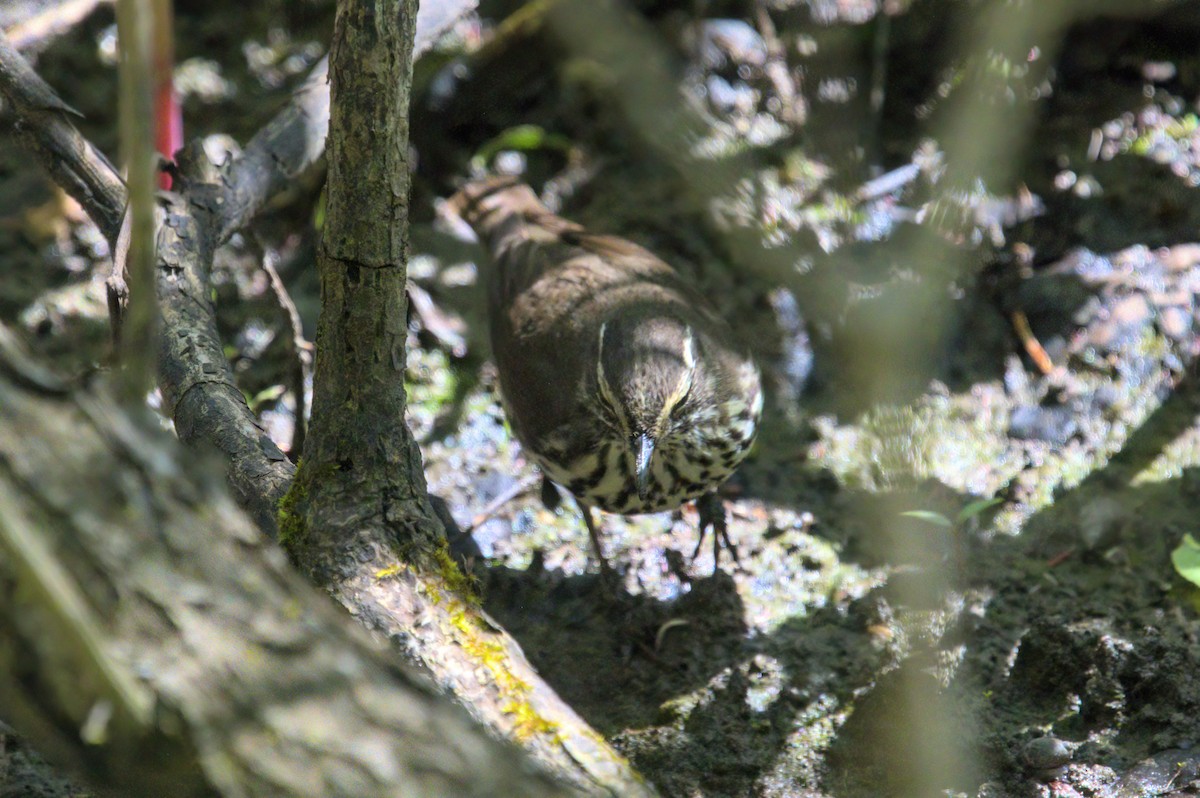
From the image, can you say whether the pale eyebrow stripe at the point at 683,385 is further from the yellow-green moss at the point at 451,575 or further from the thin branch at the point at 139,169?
the thin branch at the point at 139,169

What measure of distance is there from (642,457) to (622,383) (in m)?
0.26

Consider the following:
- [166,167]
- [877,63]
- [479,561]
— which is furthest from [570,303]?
[877,63]

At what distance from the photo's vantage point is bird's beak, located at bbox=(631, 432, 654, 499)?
351 centimetres

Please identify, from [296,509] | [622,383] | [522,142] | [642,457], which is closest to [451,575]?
[296,509]

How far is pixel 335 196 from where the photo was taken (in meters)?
2.43

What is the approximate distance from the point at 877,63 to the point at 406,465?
3812 mm

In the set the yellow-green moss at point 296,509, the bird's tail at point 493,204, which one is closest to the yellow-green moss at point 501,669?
the yellow-green moss at point 296,509

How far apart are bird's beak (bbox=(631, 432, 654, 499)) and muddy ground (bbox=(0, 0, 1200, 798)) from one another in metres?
0.64

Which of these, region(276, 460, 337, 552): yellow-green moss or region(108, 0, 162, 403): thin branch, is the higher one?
region(276, 460, 337, 552): yellow-green moss

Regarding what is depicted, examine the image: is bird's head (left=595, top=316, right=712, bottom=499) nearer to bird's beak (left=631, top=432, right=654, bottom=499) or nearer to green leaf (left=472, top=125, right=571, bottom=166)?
bird's beak (left=631, top=432, right=654, bottom=499)

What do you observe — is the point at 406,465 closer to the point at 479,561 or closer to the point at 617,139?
the point at 479,561

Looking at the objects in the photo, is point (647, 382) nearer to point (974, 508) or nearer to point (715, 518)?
point (715, 518)

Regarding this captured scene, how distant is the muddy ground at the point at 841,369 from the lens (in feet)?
10.2

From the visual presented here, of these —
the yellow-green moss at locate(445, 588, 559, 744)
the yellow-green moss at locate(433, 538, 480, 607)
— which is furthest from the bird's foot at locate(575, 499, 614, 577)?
the yellow-green moss at locate(445, 588, 559, 744)
